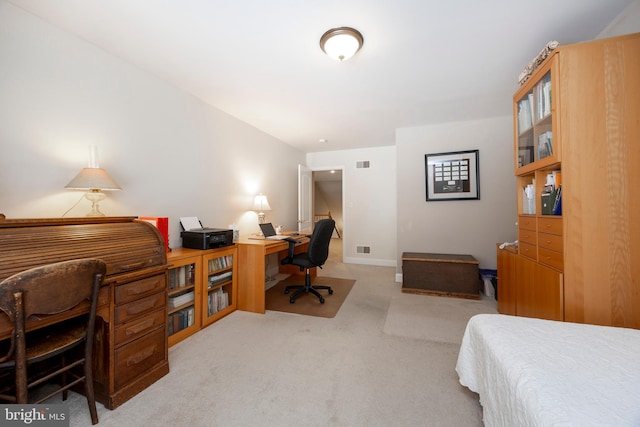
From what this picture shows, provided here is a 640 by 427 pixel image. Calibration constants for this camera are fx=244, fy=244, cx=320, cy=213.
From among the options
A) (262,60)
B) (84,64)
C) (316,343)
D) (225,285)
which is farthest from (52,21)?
(316,343)

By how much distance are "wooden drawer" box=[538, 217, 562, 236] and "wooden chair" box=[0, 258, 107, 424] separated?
8.84 feet

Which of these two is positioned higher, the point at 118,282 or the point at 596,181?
the point at 596,181

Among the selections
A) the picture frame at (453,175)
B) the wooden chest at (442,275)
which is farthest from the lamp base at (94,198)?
the picture frame at (453,175)

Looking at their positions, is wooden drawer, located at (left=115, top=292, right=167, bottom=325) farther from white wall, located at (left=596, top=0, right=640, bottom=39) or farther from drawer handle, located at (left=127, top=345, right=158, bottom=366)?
white wall, located at (left=596, top=0, right=640, bottom=39)

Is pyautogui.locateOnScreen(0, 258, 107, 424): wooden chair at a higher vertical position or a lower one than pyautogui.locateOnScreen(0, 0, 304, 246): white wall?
lower

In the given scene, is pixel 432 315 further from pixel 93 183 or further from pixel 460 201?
pixel 93 183

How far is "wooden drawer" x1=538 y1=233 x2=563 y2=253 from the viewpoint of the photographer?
1.57m

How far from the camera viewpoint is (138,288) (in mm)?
1532

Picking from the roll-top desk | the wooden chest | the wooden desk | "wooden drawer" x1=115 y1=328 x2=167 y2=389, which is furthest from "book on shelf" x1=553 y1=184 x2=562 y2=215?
"wooden drawer" x1=115 y1=328 x2=167 y2=389

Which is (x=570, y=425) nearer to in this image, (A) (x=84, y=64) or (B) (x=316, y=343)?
(B) (x=316, y=343)

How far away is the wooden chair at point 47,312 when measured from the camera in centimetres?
103

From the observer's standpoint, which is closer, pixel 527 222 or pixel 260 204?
pixel 527 222

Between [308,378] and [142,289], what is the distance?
4.04ft

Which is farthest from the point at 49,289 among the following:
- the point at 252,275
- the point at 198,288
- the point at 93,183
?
the point at 252,275
